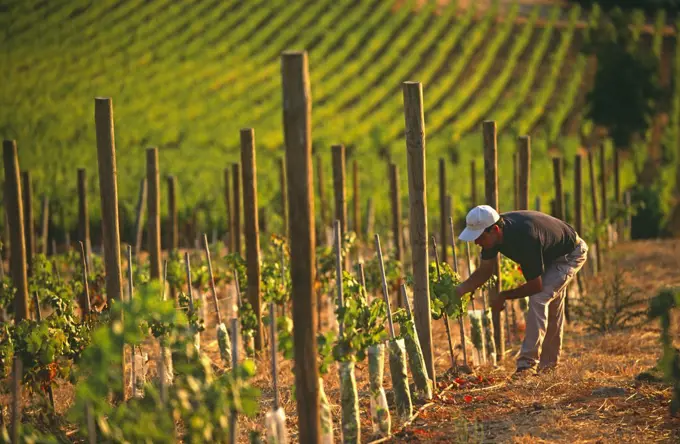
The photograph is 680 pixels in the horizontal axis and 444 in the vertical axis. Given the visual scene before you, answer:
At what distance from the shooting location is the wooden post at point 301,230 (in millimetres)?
4672

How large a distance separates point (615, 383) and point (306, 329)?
2.66 metres

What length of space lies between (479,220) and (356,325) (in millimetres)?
1418

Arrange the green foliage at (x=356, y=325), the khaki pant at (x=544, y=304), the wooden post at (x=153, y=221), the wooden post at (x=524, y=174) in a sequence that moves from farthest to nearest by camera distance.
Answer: the wooden post at (x=524, y=174) < the wooden post at (x=153, y=221) < the khaki pant at (x=544, y=304) < the green foliage at (x=356, y=325)

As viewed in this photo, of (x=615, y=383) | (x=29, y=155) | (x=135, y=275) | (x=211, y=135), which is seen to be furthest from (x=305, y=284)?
(x=211, y=135)

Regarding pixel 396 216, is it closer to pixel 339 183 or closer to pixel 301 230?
pixel 339 183

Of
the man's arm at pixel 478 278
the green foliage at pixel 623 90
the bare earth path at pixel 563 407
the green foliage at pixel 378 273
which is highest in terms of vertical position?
the green foliage at pixel 623 90

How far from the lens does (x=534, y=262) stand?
6.92 meters

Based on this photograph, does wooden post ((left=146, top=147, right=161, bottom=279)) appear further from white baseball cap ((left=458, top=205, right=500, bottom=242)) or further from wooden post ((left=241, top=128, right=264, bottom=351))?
white baseball cap ((left=458, top=205, right=500, bottom=242))

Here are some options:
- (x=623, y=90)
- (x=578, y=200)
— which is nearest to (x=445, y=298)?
(x=578, y=200)

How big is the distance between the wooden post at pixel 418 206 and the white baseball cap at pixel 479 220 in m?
0.37

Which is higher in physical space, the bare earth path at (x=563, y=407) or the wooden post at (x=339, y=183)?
the wooden post at (x=339, y=183)

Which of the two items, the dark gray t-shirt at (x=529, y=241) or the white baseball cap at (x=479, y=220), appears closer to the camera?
the white baseball cap at (x=479, y=220)

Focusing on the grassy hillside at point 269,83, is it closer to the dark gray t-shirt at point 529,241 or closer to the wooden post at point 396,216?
the wooden post at point 396,216

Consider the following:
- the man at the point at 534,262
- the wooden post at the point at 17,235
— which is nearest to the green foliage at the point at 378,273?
the man at the point at 534,262
